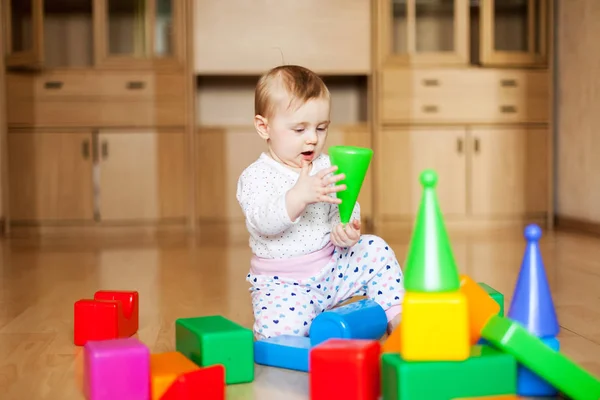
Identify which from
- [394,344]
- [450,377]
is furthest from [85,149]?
[450,377]

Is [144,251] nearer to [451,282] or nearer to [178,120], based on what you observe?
[178,120]

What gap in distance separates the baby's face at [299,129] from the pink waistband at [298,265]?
17 centimetres

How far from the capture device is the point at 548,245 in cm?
292

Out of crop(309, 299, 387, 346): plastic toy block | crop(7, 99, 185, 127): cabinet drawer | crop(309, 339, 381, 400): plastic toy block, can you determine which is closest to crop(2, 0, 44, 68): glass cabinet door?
crop(7, 99, 185, 127): cabinet drawer

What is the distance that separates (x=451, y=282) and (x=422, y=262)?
0.04 metres

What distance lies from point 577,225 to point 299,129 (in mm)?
2485

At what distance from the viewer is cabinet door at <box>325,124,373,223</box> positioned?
368cm

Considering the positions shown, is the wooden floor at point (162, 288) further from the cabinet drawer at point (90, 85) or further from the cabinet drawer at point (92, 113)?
the cabinet drawer at point (90, 85)

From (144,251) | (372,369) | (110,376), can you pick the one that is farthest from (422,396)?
(144,251)

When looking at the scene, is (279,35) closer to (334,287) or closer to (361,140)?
(361,140)

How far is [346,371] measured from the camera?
944 millimetres

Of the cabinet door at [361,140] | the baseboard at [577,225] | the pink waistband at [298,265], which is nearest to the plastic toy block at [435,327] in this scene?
the pink waistband at [298,265]

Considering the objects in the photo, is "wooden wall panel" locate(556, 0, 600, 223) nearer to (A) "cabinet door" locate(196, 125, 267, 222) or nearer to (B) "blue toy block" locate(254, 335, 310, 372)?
(A) "cabinet door" locate(196, 125, 267, 222)

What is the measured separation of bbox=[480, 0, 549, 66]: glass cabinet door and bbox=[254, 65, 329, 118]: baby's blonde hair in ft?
8.06
